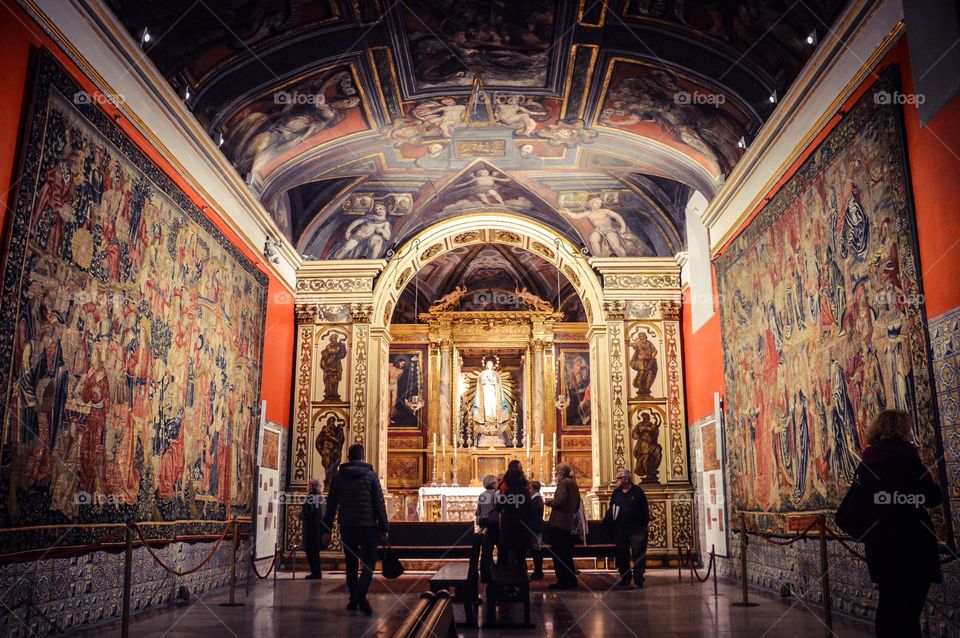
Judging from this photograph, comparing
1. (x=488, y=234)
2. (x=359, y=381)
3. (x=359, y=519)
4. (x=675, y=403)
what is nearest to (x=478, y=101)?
(x=488, y=234)

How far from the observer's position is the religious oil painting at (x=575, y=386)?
21.1 metres

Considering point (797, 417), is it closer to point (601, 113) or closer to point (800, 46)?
point (800, 46)

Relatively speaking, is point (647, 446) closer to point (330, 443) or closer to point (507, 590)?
point (330, 443)

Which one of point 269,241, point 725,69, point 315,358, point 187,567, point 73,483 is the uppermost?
point 725,69

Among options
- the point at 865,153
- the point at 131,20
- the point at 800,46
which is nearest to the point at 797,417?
the point at 865,153

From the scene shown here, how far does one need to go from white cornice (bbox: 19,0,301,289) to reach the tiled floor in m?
5.12

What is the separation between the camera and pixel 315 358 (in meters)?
15.7

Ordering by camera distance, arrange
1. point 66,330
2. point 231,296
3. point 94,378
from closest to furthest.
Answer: point 66,330 → point 94,378 → point 231,296

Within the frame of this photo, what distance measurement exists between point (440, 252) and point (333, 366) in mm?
3356

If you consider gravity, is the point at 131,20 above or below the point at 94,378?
above

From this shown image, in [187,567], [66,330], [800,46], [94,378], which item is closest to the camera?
[66,330]

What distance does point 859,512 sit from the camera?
16.3 ft

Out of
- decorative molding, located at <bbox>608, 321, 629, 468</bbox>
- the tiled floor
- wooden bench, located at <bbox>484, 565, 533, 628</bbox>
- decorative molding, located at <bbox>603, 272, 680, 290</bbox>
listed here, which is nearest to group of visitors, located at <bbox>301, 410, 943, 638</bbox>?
the tiled floor

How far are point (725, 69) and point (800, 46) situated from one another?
1.42 metres
